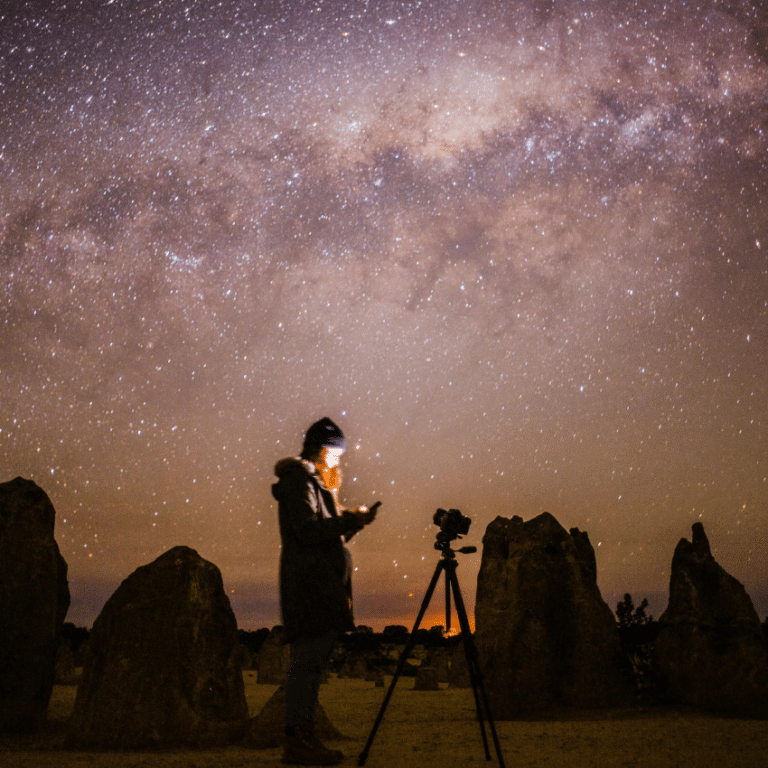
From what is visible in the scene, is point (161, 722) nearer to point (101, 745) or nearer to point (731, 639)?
point (101, 745)

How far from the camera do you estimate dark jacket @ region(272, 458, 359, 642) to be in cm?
493

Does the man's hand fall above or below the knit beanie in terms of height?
below

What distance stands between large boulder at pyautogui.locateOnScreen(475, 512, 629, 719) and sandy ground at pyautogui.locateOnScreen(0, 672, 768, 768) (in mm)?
665

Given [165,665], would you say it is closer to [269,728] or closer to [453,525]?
[269,728]

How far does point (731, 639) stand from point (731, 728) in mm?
2185

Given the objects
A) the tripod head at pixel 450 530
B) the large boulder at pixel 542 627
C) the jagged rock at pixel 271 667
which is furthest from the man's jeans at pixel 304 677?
the jagged rock at pixel 271 667

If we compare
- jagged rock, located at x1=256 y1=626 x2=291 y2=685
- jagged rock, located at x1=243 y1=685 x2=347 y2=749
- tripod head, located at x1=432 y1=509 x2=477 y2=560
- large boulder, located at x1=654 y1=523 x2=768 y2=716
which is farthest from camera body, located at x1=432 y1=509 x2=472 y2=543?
jagged rock, located at x1=256 y1=626 x2=291 y2=685

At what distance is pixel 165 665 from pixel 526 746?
13.1 feet

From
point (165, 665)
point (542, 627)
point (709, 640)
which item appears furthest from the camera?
point (542, 627)

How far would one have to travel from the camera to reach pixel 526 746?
6.48m

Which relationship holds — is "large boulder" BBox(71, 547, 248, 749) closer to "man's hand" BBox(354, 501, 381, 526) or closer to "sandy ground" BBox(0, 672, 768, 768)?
"sandy ground" BBox(0, 672, 768, 768)

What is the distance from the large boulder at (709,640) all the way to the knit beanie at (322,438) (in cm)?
699

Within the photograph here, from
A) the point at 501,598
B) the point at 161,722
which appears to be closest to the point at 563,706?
the point at 501,598

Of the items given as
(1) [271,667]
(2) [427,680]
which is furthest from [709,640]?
(1) [271,667]
